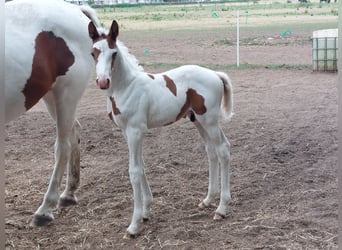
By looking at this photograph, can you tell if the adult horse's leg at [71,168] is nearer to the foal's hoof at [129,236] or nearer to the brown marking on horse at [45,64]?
the brown marking on horse at [45,64]

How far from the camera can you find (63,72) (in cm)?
388

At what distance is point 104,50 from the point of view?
3098 millimetres

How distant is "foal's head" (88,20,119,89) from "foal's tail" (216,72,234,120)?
0.95 m

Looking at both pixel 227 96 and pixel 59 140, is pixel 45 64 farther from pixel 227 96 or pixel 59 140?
pixel 227 96

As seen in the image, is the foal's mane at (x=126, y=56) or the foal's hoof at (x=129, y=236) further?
the foal's hoof at (x=129, y=236)

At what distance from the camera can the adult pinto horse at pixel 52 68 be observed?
355cm

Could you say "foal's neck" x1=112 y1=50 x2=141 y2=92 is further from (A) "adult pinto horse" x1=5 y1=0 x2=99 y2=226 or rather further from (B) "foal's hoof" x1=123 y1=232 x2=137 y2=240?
(B) "foal's hoof" x1=123 y1=232 x2=137 y2=240

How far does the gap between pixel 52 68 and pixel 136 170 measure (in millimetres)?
1044

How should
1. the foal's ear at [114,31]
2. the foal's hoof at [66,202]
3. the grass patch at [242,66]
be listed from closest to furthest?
the foal's ear at [114,31]
the foal's hoof at [66,202]
the grass patch at [242,66]

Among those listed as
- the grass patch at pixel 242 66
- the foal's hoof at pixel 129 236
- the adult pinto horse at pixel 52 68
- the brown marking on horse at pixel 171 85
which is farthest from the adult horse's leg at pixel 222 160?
the grass patch at pixel 242 66

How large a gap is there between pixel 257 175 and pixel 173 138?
148cm

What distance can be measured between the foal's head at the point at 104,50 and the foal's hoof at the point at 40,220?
4.65 ft

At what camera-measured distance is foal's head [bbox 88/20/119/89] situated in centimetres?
304

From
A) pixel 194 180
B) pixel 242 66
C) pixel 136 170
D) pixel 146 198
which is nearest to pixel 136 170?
pixel 136 170
